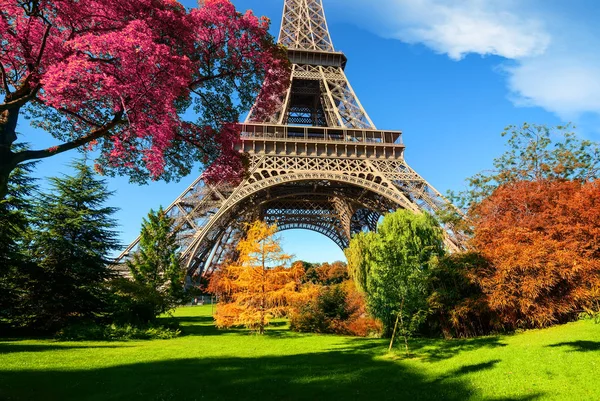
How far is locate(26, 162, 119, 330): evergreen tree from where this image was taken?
14758 millimetres

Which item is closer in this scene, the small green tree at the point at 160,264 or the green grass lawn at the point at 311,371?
the green grass lawn at the point at 311,371

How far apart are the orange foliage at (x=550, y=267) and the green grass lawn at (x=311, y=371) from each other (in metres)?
1.65

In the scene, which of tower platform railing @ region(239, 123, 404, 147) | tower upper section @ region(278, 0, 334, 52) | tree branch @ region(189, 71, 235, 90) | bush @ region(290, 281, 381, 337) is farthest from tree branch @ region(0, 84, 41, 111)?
tower upper section @ region(278, 0, 334, 52)

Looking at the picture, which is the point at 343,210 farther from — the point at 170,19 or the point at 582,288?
the point at 170,19

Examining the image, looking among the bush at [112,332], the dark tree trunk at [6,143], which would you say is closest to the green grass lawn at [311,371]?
the bush at [112,332]

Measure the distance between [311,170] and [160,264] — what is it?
13.1 meters

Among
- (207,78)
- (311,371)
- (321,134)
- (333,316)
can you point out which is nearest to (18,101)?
(207,78)

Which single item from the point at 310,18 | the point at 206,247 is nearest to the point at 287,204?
the point at 206,247

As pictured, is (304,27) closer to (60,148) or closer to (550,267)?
(550,267)

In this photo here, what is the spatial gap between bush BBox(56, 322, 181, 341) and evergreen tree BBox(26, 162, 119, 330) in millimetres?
1254

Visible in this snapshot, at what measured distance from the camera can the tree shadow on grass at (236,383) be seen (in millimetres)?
6328

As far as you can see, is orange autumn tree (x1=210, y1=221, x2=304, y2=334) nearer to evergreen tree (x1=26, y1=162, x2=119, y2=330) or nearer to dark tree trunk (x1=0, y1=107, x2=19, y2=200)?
evergreen tree (x1=26, y1=162, x2=119, y2=330)

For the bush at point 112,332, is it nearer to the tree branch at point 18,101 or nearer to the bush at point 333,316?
the bush at point 333,316

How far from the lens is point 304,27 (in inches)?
1522
